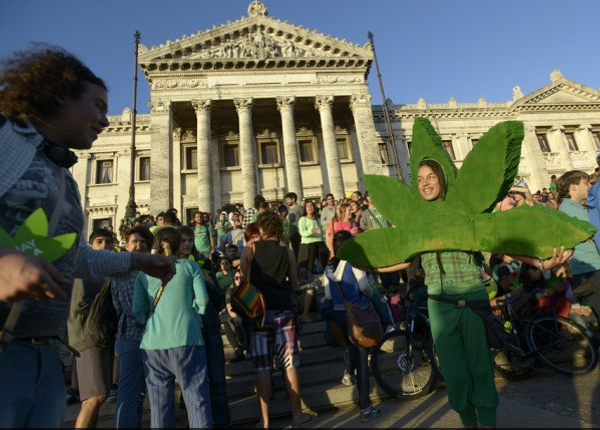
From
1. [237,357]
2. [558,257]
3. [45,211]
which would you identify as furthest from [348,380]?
[45,211]

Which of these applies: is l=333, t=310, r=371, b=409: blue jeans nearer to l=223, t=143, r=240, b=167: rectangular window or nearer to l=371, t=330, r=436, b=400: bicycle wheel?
l=371, t=330, r=436, b=400: bicycle wheel

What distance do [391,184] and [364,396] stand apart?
235 centimetres

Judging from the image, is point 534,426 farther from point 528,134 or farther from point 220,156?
point 528,134

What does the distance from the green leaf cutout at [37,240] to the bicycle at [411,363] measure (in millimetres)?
3926

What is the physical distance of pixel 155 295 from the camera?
3213mm

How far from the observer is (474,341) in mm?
2395

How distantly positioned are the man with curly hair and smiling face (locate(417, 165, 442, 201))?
1.95 metres

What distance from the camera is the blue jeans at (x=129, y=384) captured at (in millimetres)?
3111

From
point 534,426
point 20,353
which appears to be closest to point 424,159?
point 534,426

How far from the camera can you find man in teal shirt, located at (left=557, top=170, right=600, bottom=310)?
4.34 metres

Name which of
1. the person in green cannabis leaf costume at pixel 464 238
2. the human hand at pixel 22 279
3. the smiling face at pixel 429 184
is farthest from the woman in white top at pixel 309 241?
the human hand at pixel 22 279

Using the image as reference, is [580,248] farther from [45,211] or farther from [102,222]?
[102,222]

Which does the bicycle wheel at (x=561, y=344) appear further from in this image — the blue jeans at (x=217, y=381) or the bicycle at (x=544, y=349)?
the blue jeans at (x=217, y=381)

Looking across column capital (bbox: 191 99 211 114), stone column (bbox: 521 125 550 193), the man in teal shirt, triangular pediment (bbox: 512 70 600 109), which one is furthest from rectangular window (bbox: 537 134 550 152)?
the man in teal shirt
